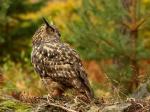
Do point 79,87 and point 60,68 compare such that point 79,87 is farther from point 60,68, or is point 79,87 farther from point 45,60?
point 45,60

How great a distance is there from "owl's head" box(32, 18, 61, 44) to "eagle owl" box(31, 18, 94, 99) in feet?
0.49

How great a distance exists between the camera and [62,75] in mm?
6574

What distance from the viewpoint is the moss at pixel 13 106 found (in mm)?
6168

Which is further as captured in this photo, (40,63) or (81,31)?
(81,31)

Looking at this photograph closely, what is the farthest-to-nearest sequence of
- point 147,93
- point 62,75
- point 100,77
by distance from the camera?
point 100,77, point 147,93, point 62,75

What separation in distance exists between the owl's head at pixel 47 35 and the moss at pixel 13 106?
846mm

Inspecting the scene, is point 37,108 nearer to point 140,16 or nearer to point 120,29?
point 140,16

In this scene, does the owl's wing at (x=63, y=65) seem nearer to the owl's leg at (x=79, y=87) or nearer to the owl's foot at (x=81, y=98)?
the owl's leg at (x=79, y=87)

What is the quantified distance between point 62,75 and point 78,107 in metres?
0.75

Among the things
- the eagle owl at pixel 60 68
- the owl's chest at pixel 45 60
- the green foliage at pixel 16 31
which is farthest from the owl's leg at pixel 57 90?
the green foliage at pixel 16 31

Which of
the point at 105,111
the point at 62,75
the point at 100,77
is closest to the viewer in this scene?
the point at 105,111

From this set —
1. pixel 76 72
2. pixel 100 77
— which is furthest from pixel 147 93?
pixel 100 77

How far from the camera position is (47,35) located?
6938mm

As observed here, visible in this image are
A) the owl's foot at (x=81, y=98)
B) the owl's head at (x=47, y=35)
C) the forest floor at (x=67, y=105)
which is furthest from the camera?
the owl's head at (x=47, y=35)
